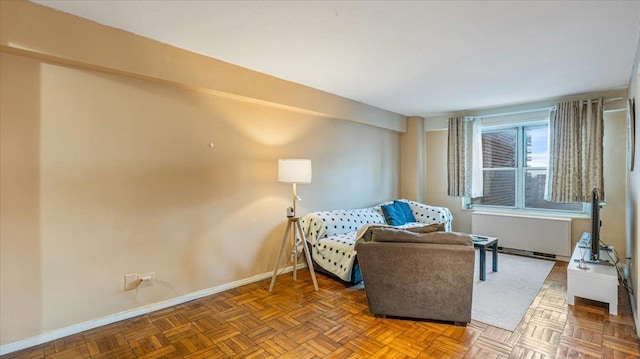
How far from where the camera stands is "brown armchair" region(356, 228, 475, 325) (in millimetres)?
2463

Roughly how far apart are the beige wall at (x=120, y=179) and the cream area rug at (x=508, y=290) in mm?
2288

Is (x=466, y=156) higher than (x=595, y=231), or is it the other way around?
(x=466, y=156)

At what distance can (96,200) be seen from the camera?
8.35ft

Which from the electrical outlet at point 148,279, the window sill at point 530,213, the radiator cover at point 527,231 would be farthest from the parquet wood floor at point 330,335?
the window sill at point 530,213

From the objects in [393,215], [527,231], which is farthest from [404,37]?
[527,231]

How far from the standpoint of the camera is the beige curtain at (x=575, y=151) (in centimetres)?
411

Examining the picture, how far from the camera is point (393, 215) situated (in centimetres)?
489

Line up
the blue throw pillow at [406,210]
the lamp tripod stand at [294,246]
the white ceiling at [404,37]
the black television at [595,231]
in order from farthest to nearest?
the blue throw pillow at [406,210]
the lamp tripod stand at [294,246]
the black television at [595,231]
the white ceiling at [404,37]

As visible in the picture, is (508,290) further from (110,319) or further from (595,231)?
(110,319)

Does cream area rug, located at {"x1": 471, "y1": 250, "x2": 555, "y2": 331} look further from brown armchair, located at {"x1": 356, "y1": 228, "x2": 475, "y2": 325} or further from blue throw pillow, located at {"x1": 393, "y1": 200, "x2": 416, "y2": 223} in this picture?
blue throw pillow, located at {"x1": 393, "y1": 200, "x2": 416, "y2": 223}

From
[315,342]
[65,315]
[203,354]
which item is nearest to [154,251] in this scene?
[65,315]

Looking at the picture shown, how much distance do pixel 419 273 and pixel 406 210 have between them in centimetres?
→ 280

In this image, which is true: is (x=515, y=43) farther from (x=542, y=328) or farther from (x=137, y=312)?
(x=137, y=312)

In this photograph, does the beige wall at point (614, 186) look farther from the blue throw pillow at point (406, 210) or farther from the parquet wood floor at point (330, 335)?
the blue throw pillow at point (406, 210)
